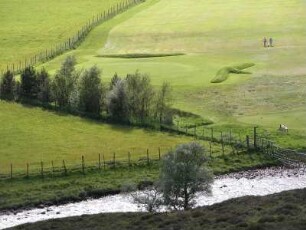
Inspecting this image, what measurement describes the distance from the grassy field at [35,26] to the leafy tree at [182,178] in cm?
8552

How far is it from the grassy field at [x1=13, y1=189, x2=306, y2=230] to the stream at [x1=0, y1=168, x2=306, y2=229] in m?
10.6

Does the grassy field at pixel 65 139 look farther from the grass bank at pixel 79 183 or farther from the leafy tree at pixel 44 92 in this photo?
the leafy tree at pixel 44 92

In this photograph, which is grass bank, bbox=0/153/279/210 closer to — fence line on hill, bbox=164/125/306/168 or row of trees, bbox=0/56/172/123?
fence line on hill, bbox=164/125/306/168

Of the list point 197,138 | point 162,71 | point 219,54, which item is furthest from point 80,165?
point 219,54

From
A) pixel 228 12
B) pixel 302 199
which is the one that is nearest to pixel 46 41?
pixel 228 12

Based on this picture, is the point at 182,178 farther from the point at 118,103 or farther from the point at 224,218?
the point at 118,103

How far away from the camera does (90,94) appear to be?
3757 inches

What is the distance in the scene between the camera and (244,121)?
305 feet

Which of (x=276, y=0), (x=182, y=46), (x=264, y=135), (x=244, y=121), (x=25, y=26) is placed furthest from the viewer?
(x=276, y=0)

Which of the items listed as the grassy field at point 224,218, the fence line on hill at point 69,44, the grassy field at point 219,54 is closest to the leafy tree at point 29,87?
the grassy field at point 219,54

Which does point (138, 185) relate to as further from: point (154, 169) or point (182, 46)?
point (182, 46)

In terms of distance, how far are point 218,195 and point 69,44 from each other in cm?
9575

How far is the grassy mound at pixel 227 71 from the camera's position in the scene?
11658 cm

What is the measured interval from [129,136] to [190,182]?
99.0 feet
